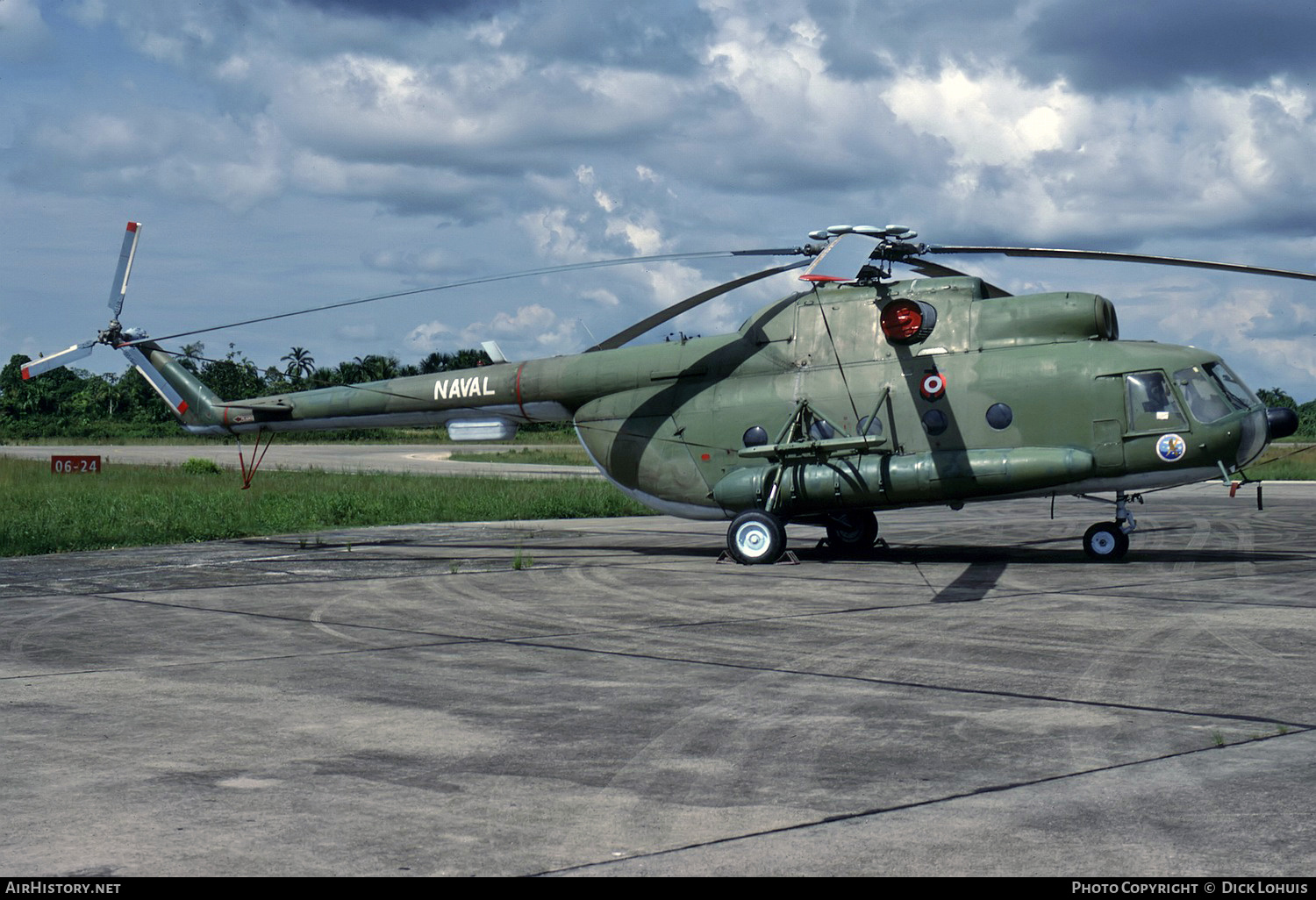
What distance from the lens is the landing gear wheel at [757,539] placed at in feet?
59.3

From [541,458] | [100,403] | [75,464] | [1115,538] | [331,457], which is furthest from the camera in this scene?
[100,403]

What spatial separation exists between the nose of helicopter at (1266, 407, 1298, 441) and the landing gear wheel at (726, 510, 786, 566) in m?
6.86

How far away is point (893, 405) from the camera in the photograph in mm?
17953

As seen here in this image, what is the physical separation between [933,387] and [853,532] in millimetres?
3024

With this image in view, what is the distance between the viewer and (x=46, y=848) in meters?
5.40

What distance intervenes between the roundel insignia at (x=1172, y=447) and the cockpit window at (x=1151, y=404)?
146mm

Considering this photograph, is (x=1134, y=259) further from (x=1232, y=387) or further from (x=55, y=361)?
(x=55, y=361)

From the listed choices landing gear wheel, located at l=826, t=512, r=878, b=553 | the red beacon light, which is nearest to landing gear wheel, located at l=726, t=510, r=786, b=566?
landing gear wheel, located at l=826, t=512, r=878, b=553

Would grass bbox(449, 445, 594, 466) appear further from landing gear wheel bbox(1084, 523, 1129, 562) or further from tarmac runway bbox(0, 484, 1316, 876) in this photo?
tarmac runway bbox(0, 484, 1316, 876)

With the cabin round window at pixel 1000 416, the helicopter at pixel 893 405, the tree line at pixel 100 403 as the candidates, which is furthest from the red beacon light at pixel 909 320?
the tree line at pixel 100 403

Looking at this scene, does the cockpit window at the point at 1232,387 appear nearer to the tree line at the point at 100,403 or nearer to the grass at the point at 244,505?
the grass at the point at 244,505

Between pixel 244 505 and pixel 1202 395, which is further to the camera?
pixel 244 505

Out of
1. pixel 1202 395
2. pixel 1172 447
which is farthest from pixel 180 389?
pixel 1202 395
